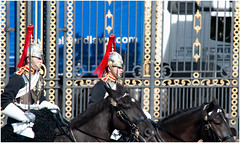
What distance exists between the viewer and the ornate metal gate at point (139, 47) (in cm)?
857

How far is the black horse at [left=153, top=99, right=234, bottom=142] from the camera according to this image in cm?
584

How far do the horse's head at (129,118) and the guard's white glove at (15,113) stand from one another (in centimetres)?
88

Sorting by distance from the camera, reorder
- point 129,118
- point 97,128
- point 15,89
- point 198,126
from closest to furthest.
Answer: point 129,118
point 97,128
point 15,89
point 198,126

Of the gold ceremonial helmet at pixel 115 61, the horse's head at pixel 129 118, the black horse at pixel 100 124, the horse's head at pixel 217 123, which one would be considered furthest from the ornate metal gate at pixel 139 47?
the horse's head at pixel 129 118

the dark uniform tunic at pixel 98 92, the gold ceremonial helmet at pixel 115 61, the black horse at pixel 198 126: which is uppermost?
the gold ceremonial helmet at pixel 115 61

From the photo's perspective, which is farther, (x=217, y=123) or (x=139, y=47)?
(x=139, y=47)

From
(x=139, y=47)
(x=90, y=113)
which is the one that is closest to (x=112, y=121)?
(x=90, y=113)

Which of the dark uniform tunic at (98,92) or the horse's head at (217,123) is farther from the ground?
the dark uniform tunic at (98,92)

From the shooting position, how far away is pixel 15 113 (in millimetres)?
5238

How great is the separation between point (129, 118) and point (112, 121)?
0.69 feet

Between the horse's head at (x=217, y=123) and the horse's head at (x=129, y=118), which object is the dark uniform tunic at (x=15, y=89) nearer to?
the horse's head at (x=129, y=118)

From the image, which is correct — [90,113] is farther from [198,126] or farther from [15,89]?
[198,126]

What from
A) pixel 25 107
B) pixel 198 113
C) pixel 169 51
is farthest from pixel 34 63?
pixel 169 51

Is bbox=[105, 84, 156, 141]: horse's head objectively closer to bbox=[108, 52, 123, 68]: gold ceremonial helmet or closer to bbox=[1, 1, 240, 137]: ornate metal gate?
bbox=[108, 52, 123, 68]: gold ceremonial helmet
